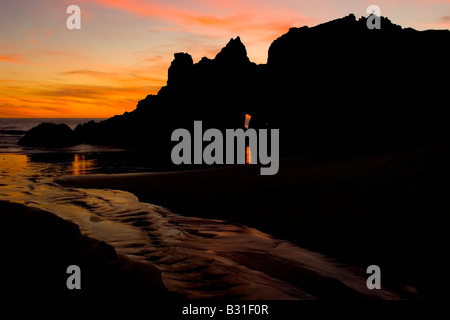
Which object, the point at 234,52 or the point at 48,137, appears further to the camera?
the point at 234,52

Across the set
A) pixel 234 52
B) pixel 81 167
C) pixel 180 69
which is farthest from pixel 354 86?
pixel 180 69

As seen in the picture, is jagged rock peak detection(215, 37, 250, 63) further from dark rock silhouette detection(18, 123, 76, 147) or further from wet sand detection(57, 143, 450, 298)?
wet sand detection(57, 143, 450, 298)

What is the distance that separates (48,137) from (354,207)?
53385mm

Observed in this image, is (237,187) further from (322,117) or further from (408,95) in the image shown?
(322,117)

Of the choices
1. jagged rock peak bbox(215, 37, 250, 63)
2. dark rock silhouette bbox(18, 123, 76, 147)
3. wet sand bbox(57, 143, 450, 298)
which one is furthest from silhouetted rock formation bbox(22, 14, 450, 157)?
jagged rock peak bbox(215, 37, 250, 63)

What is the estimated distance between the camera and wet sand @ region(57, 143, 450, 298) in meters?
5.25

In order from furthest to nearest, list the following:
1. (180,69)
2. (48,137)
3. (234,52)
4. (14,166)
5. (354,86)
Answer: (180,69) < (234,52) < (48,137) < (354,86) < (14,166)

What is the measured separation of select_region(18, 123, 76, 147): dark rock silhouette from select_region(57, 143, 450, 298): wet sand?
43465mm

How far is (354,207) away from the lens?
24.5ft

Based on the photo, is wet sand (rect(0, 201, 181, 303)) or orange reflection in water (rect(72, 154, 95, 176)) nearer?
wet sand (rect(0, 201, 181, 303))

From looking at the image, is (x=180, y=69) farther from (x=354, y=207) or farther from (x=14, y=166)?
(x=354, y=207)

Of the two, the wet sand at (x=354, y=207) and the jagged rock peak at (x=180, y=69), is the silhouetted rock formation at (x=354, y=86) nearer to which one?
the wet sand at (x=354, y=207)

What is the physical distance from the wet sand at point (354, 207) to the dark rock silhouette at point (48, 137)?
43465 millimetres
